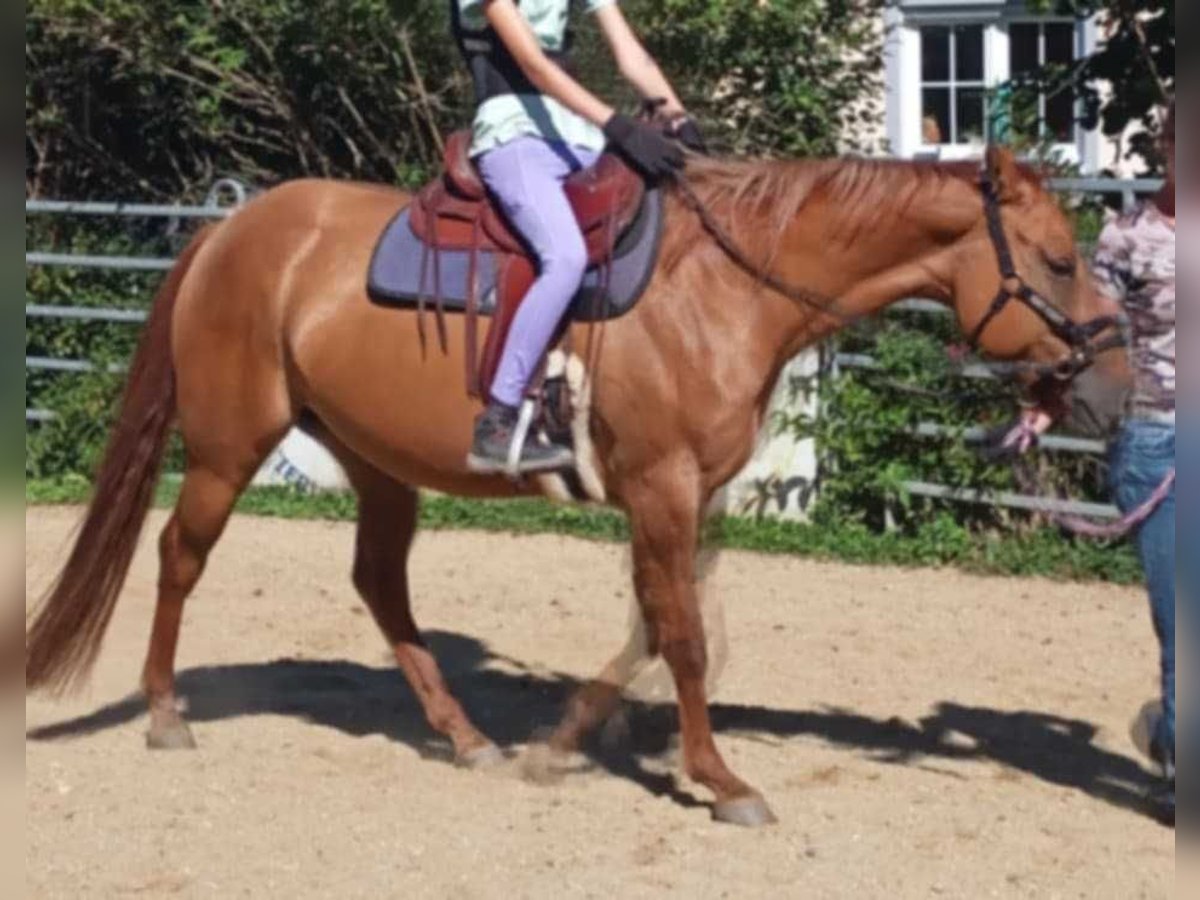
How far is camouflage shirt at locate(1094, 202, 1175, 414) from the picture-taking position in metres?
6.02

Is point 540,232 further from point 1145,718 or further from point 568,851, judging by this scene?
point 1145,718

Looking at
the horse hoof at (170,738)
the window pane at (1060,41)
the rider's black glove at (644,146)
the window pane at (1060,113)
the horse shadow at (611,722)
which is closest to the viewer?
the rider's black glove at (644,146)

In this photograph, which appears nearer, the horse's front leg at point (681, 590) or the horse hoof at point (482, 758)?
the horse's front leg at point (681, 590)

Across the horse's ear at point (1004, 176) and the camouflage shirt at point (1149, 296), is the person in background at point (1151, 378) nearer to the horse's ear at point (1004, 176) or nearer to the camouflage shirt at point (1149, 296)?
the camouflage shirt at point (1149, 296)

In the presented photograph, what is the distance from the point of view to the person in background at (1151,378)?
6031mm

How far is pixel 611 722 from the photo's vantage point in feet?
24.3

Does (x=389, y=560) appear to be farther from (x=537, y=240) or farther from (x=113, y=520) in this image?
(x=537, y=240)

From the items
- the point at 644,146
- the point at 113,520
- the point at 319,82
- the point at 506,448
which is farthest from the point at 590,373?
the point at 319,82

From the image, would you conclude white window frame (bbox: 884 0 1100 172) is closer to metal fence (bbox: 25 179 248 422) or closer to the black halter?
metal fence (bbox: 25 179 248 422)

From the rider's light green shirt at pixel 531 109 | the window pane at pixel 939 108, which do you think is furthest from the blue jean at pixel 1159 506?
the window pane at pixel 939 108

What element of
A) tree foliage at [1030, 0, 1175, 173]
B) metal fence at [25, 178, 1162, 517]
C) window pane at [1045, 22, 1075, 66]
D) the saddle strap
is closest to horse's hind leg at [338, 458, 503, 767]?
the saddle strap

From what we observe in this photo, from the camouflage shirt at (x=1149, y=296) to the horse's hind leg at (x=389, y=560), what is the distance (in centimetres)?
250

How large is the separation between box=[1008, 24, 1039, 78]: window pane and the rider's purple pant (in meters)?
11.4

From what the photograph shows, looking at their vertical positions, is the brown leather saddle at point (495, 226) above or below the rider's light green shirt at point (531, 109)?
below
